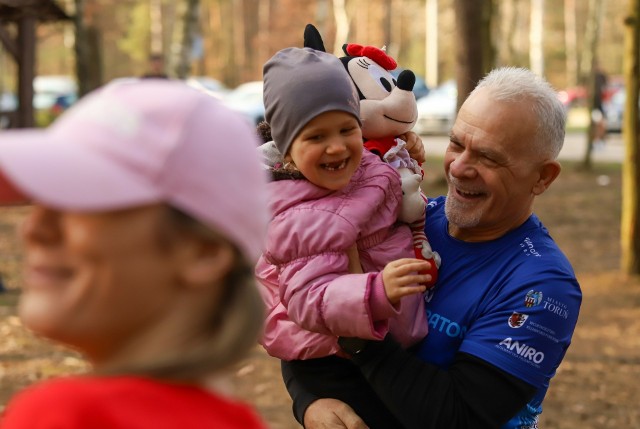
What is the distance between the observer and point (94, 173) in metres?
1.35

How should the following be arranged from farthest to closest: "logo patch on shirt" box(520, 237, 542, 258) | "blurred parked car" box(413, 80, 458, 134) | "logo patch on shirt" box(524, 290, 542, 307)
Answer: "blurred parked car" box(413, 80, 458, 134) → "logo patch on shirt" box(520, 237, 542, 258) → "logo patch on shirt" box(524, 290, 542, 307)

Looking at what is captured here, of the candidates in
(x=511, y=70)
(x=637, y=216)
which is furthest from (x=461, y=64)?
(x=511, y=70)

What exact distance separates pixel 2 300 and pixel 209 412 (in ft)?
27.5

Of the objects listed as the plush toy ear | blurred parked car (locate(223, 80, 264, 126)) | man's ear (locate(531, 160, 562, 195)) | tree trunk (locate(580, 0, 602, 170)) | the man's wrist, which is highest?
the plush toy ear

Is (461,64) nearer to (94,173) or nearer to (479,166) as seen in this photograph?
(479,166)

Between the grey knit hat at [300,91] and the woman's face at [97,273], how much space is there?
125 cm

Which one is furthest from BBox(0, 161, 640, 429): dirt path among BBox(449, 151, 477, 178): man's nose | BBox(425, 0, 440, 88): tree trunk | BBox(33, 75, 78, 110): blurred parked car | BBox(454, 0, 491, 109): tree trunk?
BBox(425, 0, 440, 88): tree trunk

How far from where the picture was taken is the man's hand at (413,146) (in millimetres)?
3047

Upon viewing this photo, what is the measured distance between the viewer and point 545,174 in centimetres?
298

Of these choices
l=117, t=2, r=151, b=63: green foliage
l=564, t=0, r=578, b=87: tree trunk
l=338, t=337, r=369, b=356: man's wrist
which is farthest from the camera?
l=117, t=2, r=151, b=63: green foliage

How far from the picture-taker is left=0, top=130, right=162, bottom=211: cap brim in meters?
1.33

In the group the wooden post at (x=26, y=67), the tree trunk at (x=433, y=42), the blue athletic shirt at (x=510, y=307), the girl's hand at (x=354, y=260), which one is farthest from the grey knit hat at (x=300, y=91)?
the tree trunk at (x=433, y=42)

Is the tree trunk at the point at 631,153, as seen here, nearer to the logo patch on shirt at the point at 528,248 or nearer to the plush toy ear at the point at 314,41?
the logo patch on shirt at the point at 528,248

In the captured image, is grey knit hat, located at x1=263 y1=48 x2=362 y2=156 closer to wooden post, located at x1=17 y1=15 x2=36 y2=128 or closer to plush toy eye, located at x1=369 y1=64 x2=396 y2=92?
plush toy eye, located at x1=369 y1=64 x2=396 y2=92
